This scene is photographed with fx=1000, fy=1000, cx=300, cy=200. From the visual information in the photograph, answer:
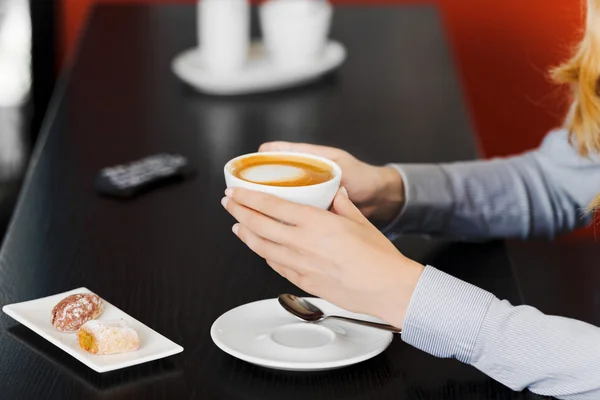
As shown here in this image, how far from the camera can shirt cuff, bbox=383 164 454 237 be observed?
1.31m

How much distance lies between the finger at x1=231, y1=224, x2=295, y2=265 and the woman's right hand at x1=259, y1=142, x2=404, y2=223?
0.23m

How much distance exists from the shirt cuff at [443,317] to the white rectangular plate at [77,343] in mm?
225

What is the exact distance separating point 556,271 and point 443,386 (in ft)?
3.08

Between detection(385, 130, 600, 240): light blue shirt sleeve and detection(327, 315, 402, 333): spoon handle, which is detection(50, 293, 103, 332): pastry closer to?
detection(327, 315, 402, 333): spoon handle

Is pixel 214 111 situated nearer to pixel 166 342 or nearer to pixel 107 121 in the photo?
pixel 107 121

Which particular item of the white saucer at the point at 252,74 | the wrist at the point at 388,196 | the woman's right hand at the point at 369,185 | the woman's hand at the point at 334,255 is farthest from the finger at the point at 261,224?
the white saucer at the point at 252,74

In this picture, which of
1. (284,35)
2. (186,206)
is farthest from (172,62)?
(186,206)

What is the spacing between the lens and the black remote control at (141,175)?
140 cm

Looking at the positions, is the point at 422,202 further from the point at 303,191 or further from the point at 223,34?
the point at 223,34

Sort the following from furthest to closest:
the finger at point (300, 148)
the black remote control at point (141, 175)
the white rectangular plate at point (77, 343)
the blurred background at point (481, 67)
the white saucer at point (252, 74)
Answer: the blurred background at point (481, 67) < the white saucer at point (252, 74) < the black remote control at point (141, 175) < the finger at point (300, 148) < the white rectangular plate at point (77, 343)

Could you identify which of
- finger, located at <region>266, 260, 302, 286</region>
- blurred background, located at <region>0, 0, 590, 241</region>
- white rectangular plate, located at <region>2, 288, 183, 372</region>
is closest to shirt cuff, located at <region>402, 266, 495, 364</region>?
finger, located at <region>266, 260, 302, 286</region>

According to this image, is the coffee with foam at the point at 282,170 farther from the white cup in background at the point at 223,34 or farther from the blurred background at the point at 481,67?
the blurred background at the point at 481,67

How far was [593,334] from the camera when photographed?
37.7 inches

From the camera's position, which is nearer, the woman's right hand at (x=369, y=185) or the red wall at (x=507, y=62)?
the woman's right hand at (x=369, y=185)
